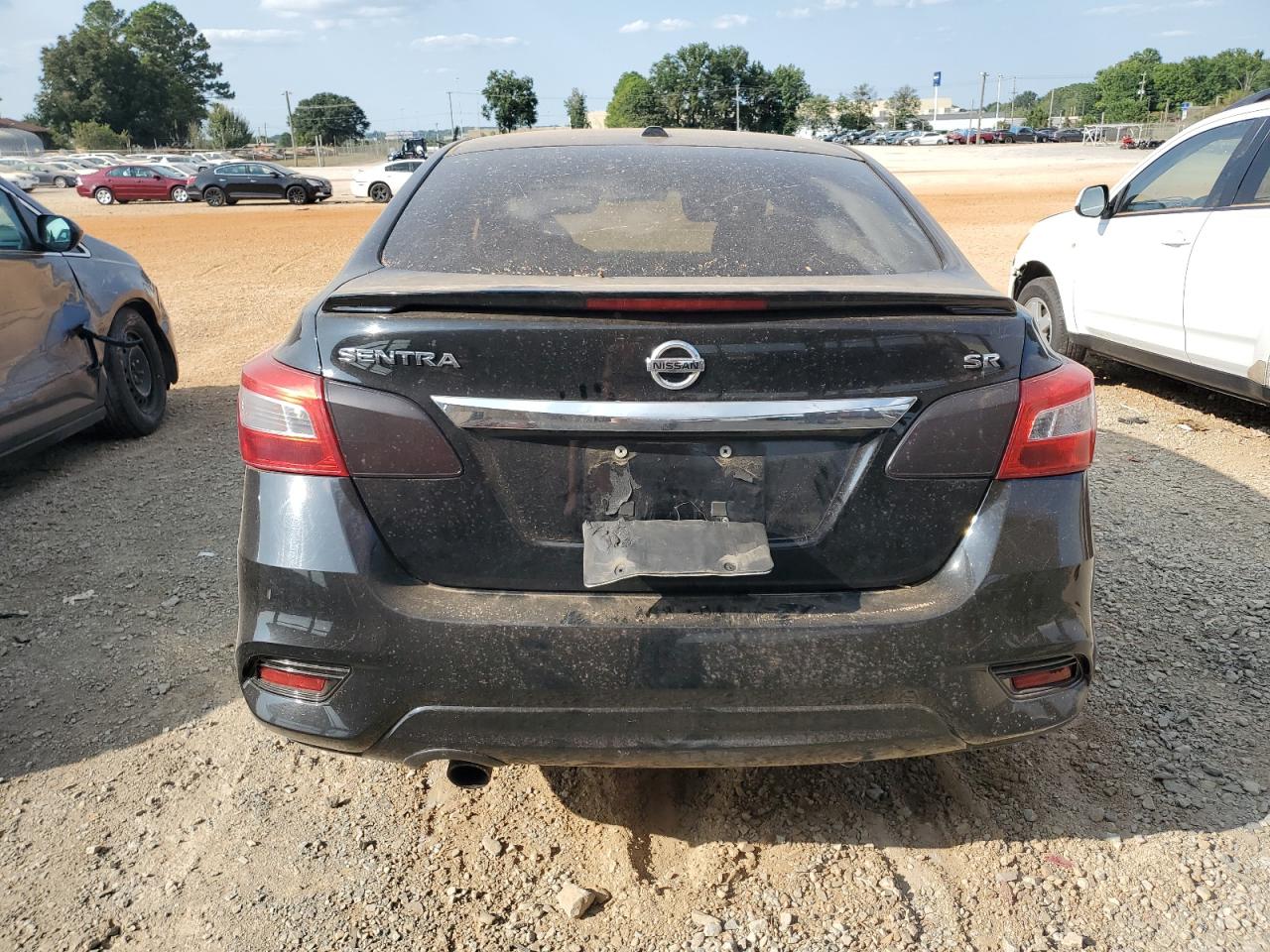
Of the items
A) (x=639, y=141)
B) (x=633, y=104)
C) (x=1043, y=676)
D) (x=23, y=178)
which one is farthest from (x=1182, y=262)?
(x=633, y=104)

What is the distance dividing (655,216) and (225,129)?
11071 cm

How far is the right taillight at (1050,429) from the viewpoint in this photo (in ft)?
7.38

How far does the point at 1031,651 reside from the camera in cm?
227

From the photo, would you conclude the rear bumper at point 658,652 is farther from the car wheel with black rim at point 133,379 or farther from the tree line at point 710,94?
the tree line at point 710,94

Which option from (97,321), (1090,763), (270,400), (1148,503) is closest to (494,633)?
(270,400)

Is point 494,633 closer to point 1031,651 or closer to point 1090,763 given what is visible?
point 1031,651

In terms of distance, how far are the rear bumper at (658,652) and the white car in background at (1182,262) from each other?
4.05m

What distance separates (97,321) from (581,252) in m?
4.29

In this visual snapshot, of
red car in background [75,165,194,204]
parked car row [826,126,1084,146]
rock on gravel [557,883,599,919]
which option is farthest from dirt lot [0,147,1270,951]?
parked car row [826,126,1084,146]

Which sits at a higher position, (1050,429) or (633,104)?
(633,104)

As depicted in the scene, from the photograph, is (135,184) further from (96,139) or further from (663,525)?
(96,139)

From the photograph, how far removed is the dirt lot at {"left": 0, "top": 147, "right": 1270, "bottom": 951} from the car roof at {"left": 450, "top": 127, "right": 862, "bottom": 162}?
200cm

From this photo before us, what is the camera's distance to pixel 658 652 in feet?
7.11

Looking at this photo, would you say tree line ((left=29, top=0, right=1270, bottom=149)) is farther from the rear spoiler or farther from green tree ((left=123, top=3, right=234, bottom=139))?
the rear spoiler
